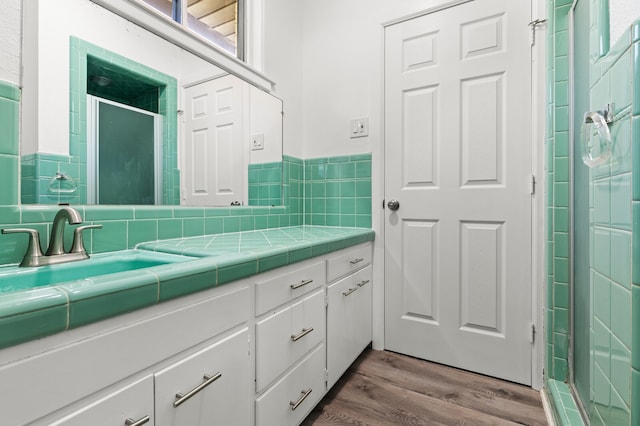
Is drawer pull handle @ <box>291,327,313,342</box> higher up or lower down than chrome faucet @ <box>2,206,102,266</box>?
lower down

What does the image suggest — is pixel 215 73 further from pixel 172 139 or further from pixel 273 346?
pixel 273 346

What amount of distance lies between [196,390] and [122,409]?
0.18 meters

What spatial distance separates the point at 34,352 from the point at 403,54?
6.92 feet

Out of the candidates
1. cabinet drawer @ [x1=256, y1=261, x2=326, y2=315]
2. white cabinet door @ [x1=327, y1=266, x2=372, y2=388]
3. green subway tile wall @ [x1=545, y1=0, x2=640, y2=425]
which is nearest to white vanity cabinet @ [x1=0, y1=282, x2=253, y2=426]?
cabinet drawer @ [x1=256, y1=261, x2=326, y2=315]

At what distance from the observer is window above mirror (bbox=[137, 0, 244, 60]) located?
150 centimetres

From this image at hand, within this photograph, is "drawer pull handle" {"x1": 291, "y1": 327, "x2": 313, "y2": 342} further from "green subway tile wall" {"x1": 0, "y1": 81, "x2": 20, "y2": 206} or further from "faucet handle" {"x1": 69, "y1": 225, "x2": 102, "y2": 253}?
"green subway tile wall" {"x1": 0, "y1": 81, "x2": 20, "y2": 206}

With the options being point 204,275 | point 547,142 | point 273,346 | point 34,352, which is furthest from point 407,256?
point 34,352

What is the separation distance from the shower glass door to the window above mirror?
1.71 m

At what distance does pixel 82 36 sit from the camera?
42.9 inches

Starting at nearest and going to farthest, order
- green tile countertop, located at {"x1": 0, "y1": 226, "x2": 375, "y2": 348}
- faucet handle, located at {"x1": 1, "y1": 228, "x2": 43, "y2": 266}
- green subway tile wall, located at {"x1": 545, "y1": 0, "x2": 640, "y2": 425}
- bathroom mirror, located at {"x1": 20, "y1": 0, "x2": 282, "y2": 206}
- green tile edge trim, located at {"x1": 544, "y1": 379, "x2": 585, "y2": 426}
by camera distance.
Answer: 1. green tile countertop, located at {"x1": 0, "y1": 226, "x2": 375, "y2": 348}
2. green subway tile wall, located at {"x1": 545, "y1": 0, "x2": 640, "y2": 425}
3. faucet handle, located at {"x1": 1, "y1": 228, "x2": 43, "y2": 266}
4. bathroom mirror, located at {"x1": 20, "y1": 0, "x2": 282, "y2": 206}
5. green tile edge trim, located at {"x1": 544, "y1": 379, "x2": 585, "y2": 426}

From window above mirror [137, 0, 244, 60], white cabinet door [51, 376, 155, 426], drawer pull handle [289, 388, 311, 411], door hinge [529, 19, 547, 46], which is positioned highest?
window above mirror [137, 0, 244, 60]

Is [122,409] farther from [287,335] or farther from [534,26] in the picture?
[534,26]

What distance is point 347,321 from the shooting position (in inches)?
64.6

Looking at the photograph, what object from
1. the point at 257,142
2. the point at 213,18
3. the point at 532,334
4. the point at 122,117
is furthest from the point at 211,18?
the point at 532,334
